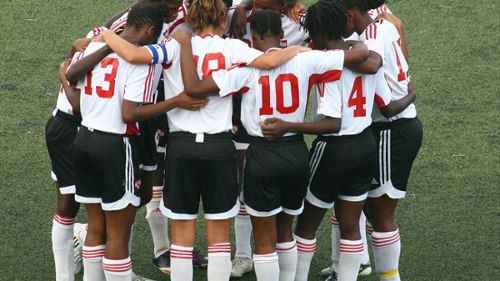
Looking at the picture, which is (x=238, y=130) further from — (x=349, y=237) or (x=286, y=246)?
(x=349, y=237)

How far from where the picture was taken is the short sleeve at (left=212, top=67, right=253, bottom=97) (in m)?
5.75

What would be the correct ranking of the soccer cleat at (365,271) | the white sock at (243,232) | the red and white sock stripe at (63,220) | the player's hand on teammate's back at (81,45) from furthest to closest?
the soccer cleat at (365,271)
the white sock at (243,232)
the red and white sock stripe at (63,220)
the player's hand on teammate's back at (81,45)

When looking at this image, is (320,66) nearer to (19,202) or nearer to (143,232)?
(143,232)

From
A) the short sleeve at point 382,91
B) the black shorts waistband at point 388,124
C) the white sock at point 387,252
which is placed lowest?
the white sock at point 387,252

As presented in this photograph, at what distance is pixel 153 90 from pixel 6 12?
5.18 metres

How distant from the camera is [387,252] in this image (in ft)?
21.0

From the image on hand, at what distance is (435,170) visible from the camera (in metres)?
8.39

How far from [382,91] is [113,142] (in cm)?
159

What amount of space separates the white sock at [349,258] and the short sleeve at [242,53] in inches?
50.3

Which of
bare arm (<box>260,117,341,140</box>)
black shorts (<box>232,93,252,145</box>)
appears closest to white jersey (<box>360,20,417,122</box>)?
bare arm (<box>260,117,341,140</box>)

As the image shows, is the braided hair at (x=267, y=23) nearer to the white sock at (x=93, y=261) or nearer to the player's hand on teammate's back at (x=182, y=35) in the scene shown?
the player's hand on teammate's back at (x=182, y=35)

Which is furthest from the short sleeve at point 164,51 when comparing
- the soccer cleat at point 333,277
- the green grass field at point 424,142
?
the soccer cleat at point 333,277

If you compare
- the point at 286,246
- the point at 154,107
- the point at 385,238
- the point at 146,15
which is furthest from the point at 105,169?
the point at 385,238

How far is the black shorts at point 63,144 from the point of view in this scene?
6219 mm
